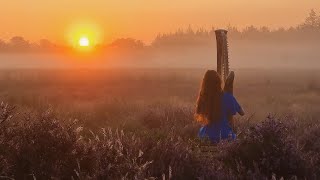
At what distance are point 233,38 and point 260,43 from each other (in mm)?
8287

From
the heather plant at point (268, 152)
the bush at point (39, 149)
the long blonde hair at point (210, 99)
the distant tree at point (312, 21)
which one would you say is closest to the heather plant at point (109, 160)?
the bush at point (39, 149)

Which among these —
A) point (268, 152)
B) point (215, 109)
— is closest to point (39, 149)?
point (268, 152)

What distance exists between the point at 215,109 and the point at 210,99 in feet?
0.73

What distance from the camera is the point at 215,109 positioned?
9.52m

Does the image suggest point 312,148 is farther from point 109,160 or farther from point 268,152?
point 109,160

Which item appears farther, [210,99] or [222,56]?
[222,56]

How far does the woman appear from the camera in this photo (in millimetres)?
9328

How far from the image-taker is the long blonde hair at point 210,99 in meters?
9.23

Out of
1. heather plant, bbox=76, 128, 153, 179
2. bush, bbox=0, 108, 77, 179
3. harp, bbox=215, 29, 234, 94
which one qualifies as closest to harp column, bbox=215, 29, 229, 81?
harp, bbox=215, 29, 234, 94

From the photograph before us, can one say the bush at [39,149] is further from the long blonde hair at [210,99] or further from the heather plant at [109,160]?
the long blonde hair at [210,99]

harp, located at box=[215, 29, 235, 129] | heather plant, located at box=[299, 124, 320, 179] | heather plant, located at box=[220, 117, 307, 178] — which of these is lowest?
heather plant, located at box=[299, 124, 320, 179]

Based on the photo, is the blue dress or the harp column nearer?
the blue dress

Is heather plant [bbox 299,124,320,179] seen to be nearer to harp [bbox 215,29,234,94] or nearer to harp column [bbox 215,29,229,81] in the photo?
harp [bbox 215,29,234,94]

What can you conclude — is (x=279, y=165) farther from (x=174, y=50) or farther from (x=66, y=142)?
(x=174, y=50)
